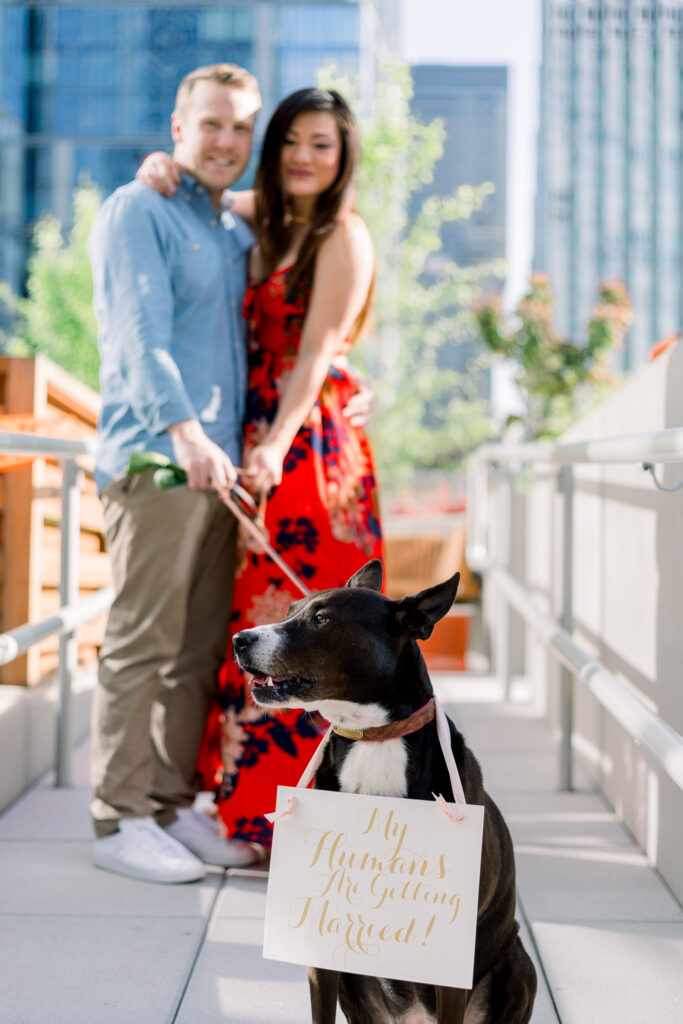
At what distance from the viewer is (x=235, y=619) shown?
2.43 meters

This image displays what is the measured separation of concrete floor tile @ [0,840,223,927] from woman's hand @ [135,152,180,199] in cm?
149

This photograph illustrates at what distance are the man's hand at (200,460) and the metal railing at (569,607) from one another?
29.7 inches

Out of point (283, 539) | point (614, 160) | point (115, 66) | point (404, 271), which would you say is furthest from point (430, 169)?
point (614, 160)

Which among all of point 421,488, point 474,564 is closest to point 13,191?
point 421,488

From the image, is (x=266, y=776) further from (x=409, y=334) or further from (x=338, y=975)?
(x=409, y=334)

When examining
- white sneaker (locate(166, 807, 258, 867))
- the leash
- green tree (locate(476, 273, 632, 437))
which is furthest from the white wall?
green tree (locate(476, 273, 632, 437))

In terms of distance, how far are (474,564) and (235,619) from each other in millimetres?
2896

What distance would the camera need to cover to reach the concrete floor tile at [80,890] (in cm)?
208

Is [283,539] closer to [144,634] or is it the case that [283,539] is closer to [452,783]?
[144,634]

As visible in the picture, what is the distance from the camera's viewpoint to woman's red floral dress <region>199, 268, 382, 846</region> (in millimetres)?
2346

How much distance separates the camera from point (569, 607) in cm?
295

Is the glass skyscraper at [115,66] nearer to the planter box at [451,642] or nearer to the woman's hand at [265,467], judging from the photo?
the planter box at [451,642]

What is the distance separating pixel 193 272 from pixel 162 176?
223 mm

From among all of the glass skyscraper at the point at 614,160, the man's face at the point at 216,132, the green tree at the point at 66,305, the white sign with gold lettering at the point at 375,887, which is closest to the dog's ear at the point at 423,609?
the white sign with gold lettering at the point at 375,887
